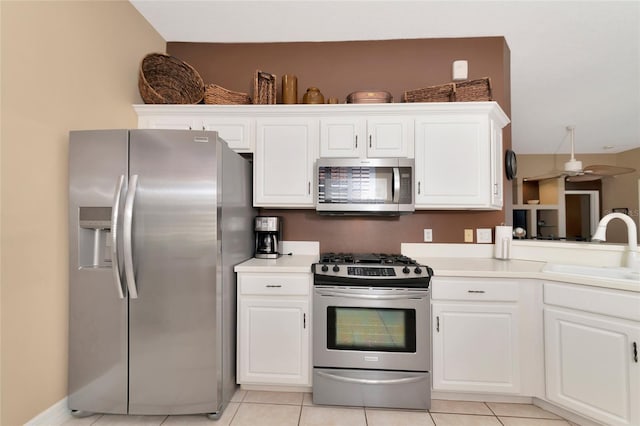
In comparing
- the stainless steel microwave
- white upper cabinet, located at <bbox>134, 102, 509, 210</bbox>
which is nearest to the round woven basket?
white upper cabinet, located at <bbox>134, 102, 509, 210</bbox>

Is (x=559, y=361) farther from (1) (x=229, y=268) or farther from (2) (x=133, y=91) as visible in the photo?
(2) (x=133, y=91)

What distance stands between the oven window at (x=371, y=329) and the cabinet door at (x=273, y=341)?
21 cm

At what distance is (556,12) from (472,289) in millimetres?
2294

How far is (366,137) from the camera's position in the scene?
237 centimetres

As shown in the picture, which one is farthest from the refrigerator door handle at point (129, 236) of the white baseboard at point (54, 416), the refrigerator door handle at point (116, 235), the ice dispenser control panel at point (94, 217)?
the white baseboard at point (54, 416)

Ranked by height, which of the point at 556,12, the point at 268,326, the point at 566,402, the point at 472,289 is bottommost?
the point at 566,402

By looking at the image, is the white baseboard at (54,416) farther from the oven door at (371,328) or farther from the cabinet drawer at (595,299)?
the cabinet drawer at (595,299)

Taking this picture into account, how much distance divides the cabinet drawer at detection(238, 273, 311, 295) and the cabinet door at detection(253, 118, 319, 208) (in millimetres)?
661

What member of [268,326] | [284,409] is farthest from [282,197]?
[284,409]

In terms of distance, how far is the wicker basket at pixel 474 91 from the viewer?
2334mm

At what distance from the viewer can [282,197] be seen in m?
2.39

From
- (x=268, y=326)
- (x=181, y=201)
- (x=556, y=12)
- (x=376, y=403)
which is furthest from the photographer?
(x=556, y=12)

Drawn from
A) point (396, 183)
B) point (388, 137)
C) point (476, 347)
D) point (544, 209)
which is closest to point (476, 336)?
point (476, 347)

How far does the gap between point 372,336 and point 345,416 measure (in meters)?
0.51
